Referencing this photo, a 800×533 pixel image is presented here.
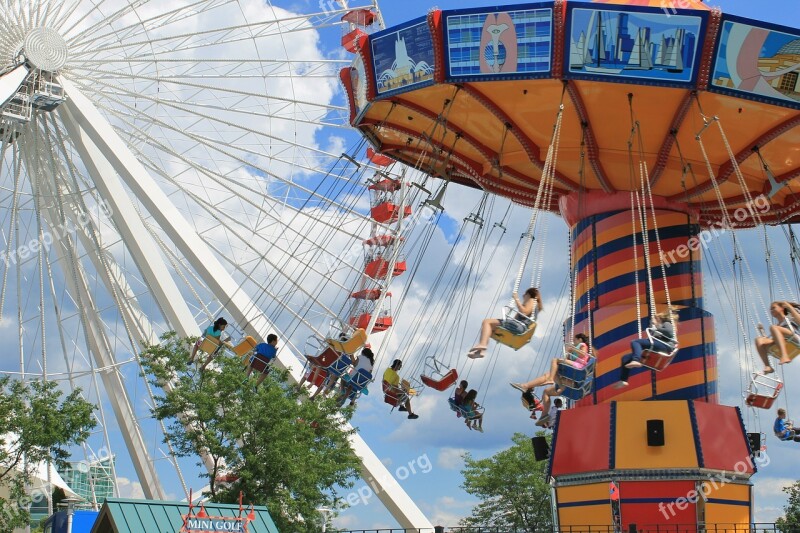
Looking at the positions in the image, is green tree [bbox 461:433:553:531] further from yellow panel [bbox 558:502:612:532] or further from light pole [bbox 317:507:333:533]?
yellow panel [bbox 558:502:612:532]

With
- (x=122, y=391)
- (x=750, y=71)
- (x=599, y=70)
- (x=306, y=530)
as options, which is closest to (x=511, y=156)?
(x=599, y=70)

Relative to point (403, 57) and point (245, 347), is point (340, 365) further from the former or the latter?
point (403, 57)

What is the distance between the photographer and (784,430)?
17594mm

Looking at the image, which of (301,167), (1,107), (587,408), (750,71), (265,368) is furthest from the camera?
(301,167)

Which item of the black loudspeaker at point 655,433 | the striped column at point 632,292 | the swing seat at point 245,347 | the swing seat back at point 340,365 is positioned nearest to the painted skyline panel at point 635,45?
the striped column at point 632,292

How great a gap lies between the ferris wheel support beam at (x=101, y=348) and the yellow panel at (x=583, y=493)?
12.9 m

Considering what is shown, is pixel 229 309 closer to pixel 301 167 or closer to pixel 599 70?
pixel 301 167

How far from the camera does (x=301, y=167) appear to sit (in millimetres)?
28359

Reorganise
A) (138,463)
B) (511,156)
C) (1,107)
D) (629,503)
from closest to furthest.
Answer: (629,503) → (511,156) → (1,107) → (138,463)

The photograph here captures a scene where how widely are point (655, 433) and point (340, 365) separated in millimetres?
6199

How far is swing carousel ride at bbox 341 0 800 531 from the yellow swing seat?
0.03 meters

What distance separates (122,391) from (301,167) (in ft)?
24.7

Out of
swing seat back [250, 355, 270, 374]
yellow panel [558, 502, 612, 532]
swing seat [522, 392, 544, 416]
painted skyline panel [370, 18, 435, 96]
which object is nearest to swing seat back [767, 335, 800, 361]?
yellow panel [558, 502, 612, 532]

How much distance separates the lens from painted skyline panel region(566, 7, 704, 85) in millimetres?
14953
